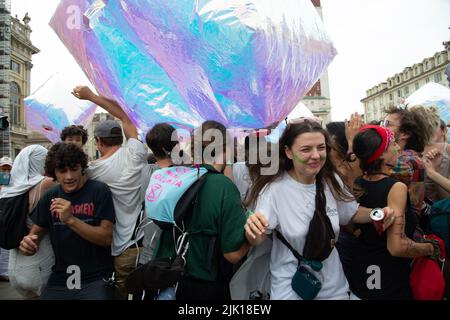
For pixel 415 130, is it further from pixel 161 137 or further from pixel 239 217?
pixel 161 137

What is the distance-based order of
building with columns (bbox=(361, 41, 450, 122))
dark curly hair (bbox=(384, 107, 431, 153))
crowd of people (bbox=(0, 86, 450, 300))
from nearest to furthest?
crowd of people (bbox=(0, 86, 450, 300)) → dark curly hair (bbox=(384, 107, 431, 153)) → building with columns (bbox=(361, 41, 450, 122))

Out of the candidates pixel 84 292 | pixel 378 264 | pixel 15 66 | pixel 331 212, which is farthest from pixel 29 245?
pixel 15 66

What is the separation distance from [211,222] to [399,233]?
976mm

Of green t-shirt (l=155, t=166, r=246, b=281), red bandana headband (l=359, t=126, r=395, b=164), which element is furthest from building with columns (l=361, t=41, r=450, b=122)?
green t-shirt (l=155, t=166, r=246, b=281)

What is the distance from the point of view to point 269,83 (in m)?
1.63

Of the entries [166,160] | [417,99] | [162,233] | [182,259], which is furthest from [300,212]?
[417,99]

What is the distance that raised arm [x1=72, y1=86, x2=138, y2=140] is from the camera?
220 centimetres

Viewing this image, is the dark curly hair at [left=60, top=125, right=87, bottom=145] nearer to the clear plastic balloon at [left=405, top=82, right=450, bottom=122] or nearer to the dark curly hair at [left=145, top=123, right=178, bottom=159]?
the dark curly hair at [left=145, top=123, right=178, bottom=159]

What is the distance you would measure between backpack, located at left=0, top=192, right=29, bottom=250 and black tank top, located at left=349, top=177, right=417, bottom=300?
86.5 inches

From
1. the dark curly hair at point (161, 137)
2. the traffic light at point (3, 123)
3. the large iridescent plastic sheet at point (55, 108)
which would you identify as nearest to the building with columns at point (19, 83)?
the traffic light at point (3, 123)

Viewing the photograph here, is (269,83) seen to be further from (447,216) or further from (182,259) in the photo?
(447,216)

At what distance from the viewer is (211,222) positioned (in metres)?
1.53

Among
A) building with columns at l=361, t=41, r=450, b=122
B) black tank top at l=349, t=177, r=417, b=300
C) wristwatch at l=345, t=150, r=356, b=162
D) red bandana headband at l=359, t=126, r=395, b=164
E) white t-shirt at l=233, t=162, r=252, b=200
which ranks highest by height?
building with columns at l=361, t=41, r=450, b=122

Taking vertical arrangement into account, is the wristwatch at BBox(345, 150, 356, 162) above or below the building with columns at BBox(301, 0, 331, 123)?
below
